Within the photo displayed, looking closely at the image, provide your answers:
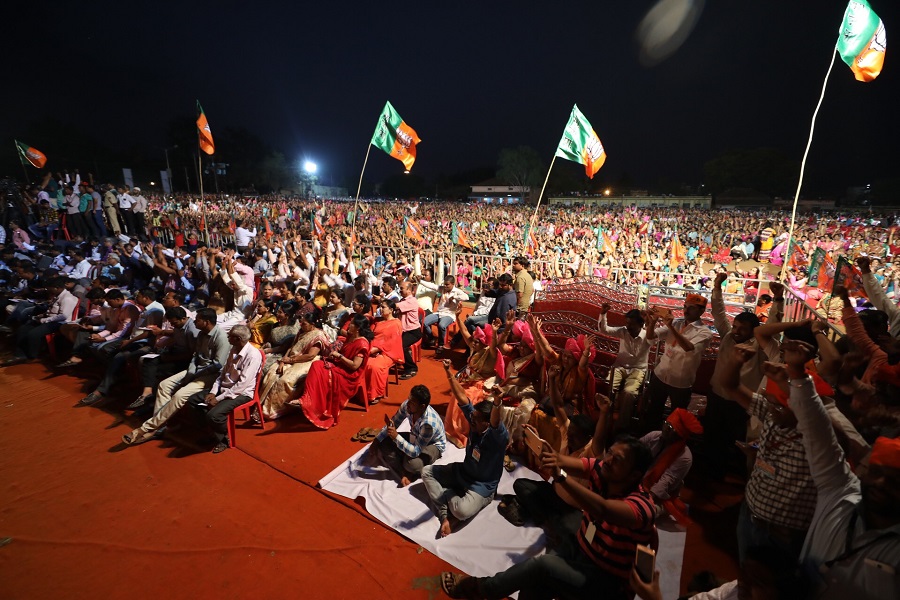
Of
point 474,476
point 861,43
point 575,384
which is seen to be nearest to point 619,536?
point 474,476

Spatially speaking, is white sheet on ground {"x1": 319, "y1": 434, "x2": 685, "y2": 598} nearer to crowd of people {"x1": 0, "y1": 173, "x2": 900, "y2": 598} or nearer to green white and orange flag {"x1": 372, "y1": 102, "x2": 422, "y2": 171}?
crowd of people {"x1": 0, "y1": 173, "x2": 900, "y2": 598}

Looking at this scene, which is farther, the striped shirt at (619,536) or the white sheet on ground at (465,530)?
the white sheet on ground at (465,530)

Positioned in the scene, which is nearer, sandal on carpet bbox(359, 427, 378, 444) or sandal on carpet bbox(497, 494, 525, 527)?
sandal on carpet bbox(497, 494, 525, 527)

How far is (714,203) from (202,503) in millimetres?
81298

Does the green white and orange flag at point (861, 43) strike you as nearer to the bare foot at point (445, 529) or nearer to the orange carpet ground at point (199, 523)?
the orange carpet ground at point (199, 523)

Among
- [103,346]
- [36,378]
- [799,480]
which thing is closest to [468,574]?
[799,480]

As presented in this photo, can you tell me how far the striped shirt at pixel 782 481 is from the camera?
8.14 feet

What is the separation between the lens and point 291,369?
5762 millimetres

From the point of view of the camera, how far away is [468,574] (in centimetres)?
330

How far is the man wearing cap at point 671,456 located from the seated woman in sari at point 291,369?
443 cm

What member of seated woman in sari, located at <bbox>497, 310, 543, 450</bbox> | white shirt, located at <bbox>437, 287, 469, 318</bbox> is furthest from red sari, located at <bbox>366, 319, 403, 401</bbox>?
white shirt, located at <bbox>437, 287, 469, 318</bbox>

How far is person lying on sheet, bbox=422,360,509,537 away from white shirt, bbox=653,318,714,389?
192 centimetres

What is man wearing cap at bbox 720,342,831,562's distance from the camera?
248cm

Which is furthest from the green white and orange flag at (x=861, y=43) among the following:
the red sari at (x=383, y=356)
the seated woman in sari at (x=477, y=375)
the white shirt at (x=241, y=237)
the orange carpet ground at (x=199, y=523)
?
the white shirt at (x=241, y=237)
